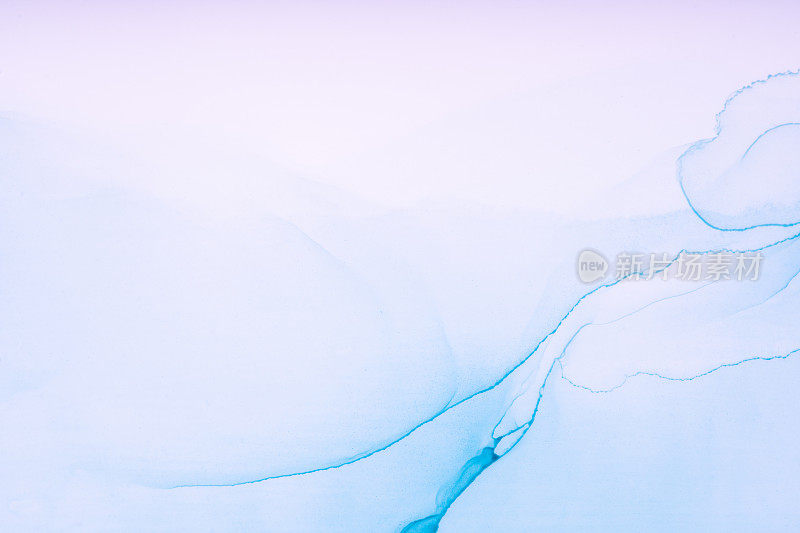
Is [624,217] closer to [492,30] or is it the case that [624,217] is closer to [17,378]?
[492,30]

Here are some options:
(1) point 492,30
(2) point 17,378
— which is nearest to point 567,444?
(1) point 492,30

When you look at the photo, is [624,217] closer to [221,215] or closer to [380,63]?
[380,63]

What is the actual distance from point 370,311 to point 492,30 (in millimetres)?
589

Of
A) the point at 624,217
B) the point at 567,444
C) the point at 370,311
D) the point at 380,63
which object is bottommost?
the point at 567,444

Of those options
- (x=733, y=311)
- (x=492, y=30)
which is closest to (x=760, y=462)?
(x=733, y=311)

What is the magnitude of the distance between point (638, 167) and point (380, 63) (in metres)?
0.54

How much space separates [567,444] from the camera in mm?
1056

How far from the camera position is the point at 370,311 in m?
1.02

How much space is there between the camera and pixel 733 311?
1.05 m

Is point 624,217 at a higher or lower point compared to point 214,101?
lower

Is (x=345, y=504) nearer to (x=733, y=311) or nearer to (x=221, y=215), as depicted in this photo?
(x=221, y=215)

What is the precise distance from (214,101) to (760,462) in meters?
1.29

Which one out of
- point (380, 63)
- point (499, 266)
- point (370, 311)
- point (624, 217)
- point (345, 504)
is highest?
point (380, 63)

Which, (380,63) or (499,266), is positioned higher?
(380,63)
